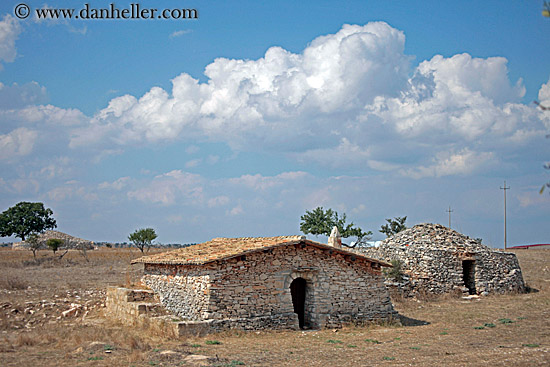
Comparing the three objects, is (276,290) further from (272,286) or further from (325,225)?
(325,225)

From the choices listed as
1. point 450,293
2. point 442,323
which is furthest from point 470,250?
point 442,323

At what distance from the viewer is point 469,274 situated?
26.7m

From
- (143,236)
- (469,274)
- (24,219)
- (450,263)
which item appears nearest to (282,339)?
(450,263)

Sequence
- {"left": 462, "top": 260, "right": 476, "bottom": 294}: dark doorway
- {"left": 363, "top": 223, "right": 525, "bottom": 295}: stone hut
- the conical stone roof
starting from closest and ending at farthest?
{"left": 363, "top": 223, "right": 525, "bottom": 295}: stone hut
{"left": 462, "top": 260, "right": 476, "bottom": 294}: dark doorway
the conical stone roof

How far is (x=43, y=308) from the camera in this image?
19.7m

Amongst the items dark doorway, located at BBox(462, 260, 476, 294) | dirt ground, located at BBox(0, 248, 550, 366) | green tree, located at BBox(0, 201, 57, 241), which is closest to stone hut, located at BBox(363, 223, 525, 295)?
dark doorway, located at BBox(462, 260, 476, 294)

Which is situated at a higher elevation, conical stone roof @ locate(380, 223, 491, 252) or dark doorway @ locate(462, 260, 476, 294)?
conical stone roof @ locate(380, 223, 491, 252)

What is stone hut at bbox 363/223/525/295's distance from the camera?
25.4 metres

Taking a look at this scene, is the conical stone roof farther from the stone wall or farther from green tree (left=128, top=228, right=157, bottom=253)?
green tree (left=128, top=228, right=157, bottom=253)

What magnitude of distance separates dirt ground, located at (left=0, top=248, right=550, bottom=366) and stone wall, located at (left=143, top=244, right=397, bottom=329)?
52 centimetres

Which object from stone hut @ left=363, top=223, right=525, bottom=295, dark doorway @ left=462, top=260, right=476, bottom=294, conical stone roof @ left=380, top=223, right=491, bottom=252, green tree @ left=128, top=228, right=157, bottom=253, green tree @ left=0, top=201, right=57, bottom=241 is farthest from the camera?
green tree @ left=0, top=201, right=57, bottom=241

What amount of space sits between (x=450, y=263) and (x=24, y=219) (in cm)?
6915

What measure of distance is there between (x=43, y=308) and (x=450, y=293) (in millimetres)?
18913

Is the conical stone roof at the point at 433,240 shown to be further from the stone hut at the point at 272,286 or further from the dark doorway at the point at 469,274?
the stone hut at the point at 272,286
